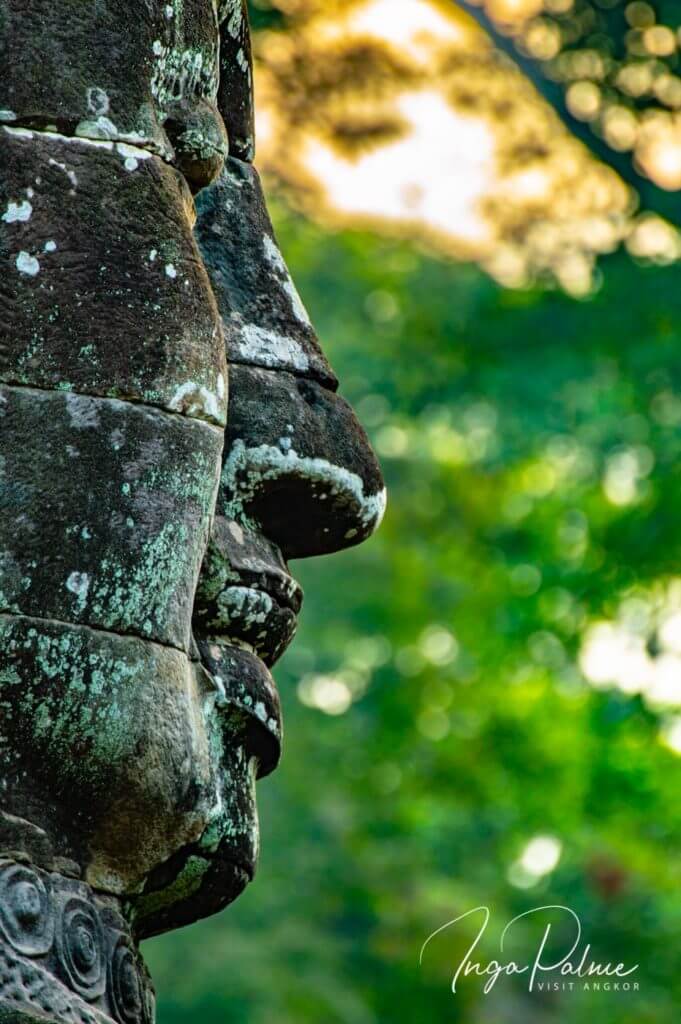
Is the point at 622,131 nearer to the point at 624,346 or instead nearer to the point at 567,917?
the point at 624,346

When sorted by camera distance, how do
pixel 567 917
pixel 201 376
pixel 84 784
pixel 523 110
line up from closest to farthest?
pixel 84 784 → pixel 201 376 → pixel 523 110 → pixel 567 917

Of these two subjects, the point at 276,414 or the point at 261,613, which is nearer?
the point at 261,613

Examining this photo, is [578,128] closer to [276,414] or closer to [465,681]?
[276,414]

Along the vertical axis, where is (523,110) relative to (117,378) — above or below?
below

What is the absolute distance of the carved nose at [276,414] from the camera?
124 inches

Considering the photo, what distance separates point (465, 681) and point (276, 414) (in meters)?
15.1

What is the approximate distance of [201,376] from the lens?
2873 millimetres

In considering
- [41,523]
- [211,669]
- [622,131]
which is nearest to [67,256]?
[41,523]

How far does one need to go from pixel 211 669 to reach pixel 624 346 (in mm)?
9218

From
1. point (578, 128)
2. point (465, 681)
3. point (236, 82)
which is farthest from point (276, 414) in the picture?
point (465, 681)

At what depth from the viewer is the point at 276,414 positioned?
3182 millimetres

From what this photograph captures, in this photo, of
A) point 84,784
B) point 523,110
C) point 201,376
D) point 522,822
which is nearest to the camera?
point 84,784

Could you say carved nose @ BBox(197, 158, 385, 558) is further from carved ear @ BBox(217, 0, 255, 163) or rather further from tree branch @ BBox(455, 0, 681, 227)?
tree branch @ BBox(455, 0, 681, 227)

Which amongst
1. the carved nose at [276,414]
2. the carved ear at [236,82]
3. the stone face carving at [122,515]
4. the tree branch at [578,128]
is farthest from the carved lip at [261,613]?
the tree branch at [578,128]
